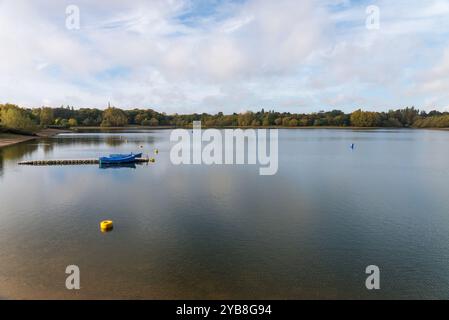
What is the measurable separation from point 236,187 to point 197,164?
54.3 ft

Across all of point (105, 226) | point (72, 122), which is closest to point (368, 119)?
point (72, 122)

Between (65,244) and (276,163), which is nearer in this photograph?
(65,244)

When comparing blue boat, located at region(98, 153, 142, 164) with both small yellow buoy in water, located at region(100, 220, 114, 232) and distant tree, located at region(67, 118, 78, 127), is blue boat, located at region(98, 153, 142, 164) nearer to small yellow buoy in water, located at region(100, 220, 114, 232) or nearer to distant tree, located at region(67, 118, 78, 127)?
small yellow buoy in water, located at region(100, 220, 114, 232)

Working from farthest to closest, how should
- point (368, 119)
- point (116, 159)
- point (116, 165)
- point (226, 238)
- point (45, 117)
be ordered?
point (368, 119) → point (45, 117) → point (116, 165) → point (116, 159) → point (226, 238)

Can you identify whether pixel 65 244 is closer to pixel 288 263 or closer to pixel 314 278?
pixel 288 263

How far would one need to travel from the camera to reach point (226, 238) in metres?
16.8

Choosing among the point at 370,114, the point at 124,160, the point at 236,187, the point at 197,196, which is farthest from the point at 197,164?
the point at 370,114

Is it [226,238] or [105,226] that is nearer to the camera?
[226,238]

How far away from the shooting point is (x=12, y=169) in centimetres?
3956

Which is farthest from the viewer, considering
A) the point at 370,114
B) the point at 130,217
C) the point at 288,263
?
the point at 370,114

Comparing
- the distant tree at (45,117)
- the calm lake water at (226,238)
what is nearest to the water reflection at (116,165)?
the calm lake water at (226,238)

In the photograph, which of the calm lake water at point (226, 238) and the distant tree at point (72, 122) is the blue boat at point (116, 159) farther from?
the distant tree at point (72, 122)

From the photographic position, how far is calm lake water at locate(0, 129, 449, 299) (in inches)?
481

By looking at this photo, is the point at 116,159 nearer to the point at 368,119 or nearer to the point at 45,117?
the point at 45,117
